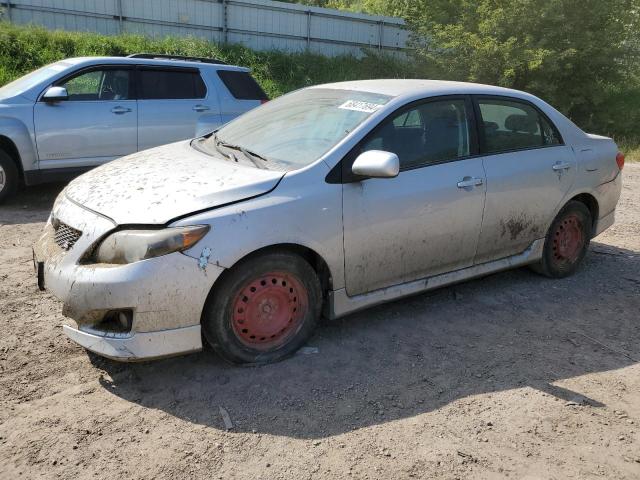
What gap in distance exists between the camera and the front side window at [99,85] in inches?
291

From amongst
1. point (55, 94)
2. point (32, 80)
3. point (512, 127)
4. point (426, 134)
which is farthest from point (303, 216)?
point (32, 80)

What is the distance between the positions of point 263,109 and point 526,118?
2.19 metres

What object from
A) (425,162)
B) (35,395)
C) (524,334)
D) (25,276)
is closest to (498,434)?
Result: (524,334)

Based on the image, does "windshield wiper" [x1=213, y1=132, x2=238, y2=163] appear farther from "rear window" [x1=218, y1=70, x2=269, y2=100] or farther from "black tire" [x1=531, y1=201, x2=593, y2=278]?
"rear window" [x1=218, y1=70, x2=269, y2=100]

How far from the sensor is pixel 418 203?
13.5ft

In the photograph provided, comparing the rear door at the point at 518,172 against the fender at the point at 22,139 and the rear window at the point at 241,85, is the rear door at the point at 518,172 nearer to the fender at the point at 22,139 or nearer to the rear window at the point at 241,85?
the rear window at the point at 241,85

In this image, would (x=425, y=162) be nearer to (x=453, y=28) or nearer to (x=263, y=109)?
(x=263, y=109)

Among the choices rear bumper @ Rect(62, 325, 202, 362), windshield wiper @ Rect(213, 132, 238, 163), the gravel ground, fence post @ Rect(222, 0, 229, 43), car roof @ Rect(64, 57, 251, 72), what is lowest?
the gravel ground

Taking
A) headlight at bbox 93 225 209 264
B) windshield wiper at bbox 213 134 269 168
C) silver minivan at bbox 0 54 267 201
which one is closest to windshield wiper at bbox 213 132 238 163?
windshield wiper at bbox 213 134 269 168

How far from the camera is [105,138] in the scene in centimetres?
751

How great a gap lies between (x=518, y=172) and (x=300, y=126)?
179 centimetres

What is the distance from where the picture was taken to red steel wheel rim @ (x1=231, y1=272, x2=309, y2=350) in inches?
139

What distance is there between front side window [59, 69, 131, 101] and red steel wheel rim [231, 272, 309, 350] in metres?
5.03

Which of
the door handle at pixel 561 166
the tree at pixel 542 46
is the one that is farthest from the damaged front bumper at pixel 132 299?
the tree at pixel 542 46
